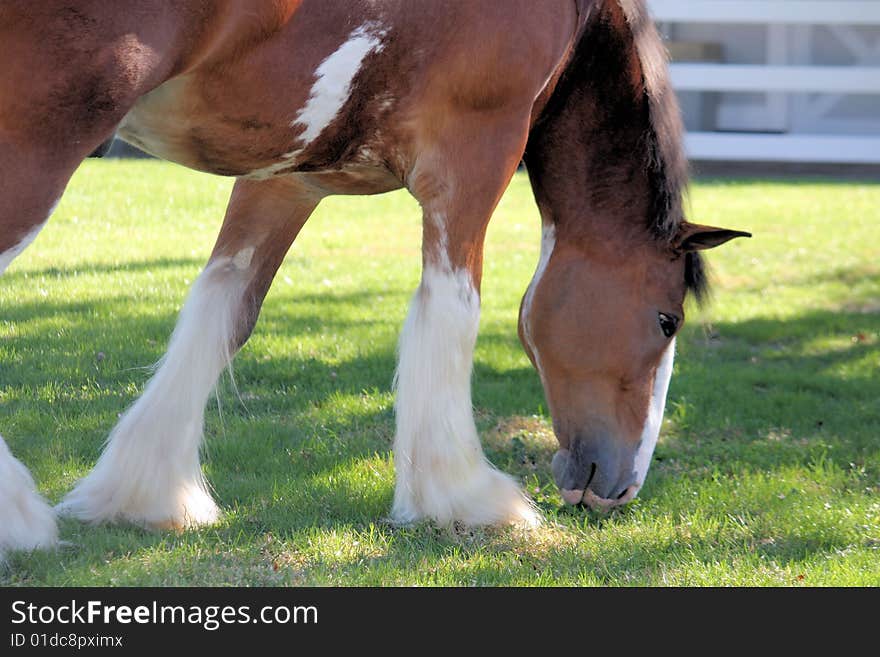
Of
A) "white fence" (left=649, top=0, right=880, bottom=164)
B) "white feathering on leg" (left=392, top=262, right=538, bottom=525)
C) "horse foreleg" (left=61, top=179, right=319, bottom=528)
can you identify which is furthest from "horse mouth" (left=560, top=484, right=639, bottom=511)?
"white fence" (left=649, top=0, right=880, bottom=164)

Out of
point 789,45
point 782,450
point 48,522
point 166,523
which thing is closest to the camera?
point 48,522

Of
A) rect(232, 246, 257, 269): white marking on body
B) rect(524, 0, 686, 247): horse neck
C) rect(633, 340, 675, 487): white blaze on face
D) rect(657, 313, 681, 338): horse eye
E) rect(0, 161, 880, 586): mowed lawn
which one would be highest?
rect(524, 0, 686, 247): horse neck

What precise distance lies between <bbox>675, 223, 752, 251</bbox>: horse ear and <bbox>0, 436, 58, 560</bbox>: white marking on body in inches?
89.7

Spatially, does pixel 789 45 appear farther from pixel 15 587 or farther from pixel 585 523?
pixel 15 587

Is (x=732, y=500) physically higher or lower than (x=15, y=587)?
lower

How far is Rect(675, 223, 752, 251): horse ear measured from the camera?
401 centimetres

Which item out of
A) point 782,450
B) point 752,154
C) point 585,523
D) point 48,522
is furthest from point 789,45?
point 48,522

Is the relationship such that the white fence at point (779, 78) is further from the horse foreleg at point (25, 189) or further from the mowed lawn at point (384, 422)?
the horse foreleg at point (25, 189)

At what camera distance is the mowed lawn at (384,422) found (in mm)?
3676

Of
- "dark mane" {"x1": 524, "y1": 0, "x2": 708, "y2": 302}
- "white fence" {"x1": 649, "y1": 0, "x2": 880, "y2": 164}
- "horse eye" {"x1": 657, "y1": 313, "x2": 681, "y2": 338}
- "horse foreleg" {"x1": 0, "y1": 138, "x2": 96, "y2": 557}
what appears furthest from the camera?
"white fence" {"x1": 649, "y1": 0, "x2": 880, "y2": 164}

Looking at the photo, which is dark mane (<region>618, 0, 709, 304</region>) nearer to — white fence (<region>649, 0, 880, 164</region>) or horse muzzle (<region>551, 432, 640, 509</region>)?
horse muzzle (<region>551, 432, 640, 509</region>)

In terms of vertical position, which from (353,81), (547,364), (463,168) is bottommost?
(547,364)
